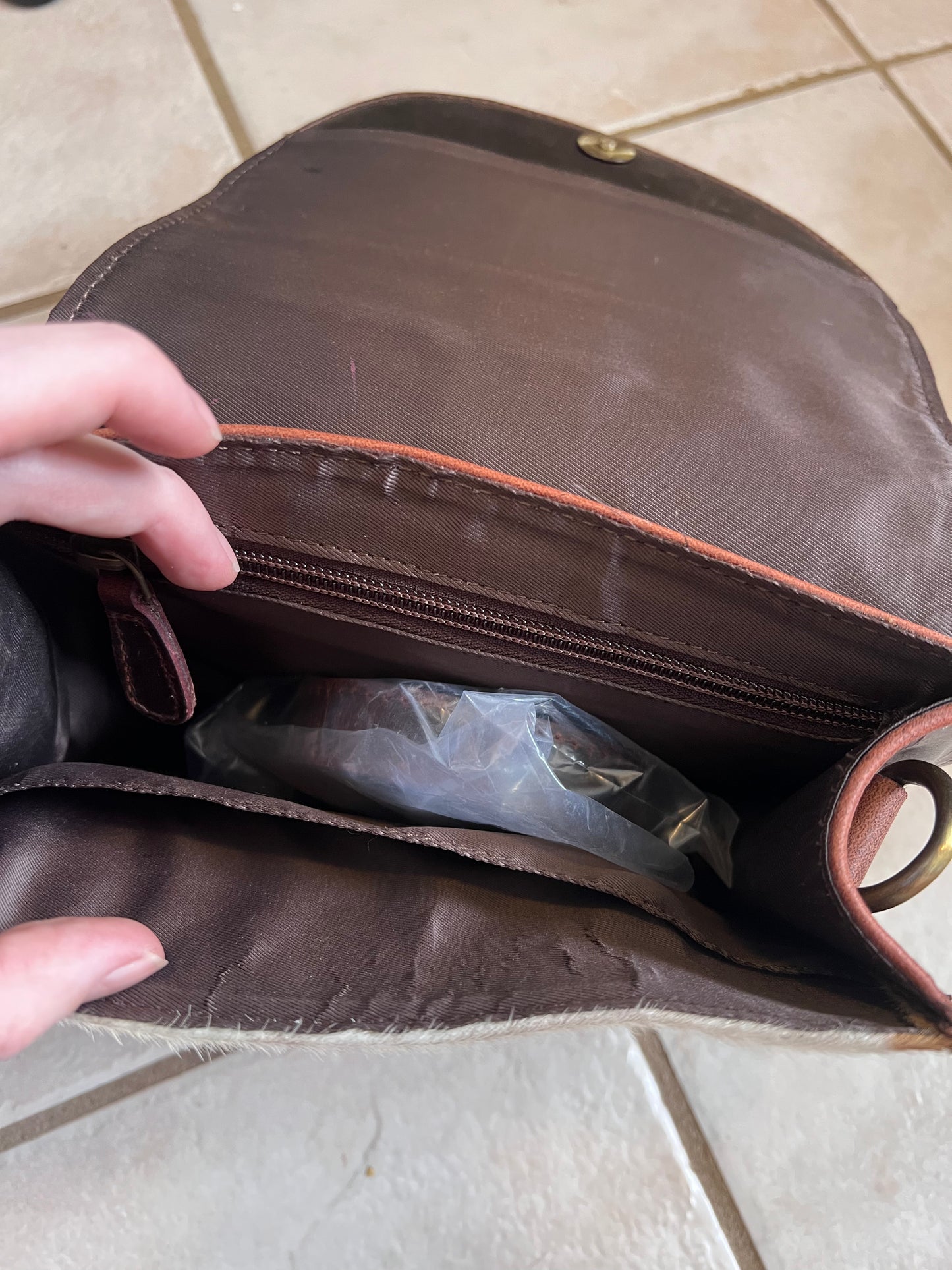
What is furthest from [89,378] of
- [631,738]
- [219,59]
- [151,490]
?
[219,59]

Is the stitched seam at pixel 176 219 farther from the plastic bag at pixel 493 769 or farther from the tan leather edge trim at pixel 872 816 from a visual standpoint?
the tan leather edge trim at pixel 872 816

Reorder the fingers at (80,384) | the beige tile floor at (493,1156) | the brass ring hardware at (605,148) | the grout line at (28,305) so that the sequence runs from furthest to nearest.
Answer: the grout line at (28,305), the brass ring hardware at (605,148), the beige tile floor at (493,1156), the fingers at (80,384)

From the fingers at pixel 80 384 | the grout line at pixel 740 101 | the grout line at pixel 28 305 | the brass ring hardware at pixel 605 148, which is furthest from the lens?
the grout line at pixel 740 101

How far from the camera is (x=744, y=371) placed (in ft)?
1.46

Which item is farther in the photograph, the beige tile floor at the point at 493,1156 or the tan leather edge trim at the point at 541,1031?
the beige tile floor at the point at 493,1156

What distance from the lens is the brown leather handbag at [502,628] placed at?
0.36 meters

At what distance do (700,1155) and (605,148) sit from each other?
693mm

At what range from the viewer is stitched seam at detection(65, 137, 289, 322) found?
0.43 meters

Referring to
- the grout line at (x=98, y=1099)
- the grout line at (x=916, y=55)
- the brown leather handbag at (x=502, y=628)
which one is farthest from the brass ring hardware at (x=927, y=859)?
the grout line at (x=916, y=55)

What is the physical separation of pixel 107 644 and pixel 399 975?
252 millimetres

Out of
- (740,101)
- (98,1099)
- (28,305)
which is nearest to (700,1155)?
(98,1099)

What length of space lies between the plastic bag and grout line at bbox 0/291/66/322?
20.3 inches

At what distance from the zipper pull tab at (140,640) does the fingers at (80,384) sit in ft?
0.39

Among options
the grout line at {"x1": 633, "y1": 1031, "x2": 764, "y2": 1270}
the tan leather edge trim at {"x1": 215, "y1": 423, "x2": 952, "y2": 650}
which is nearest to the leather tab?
the tan leather edge trim at {"x1": 215, "y1": 423, "x2": 952, "y2": 650}
